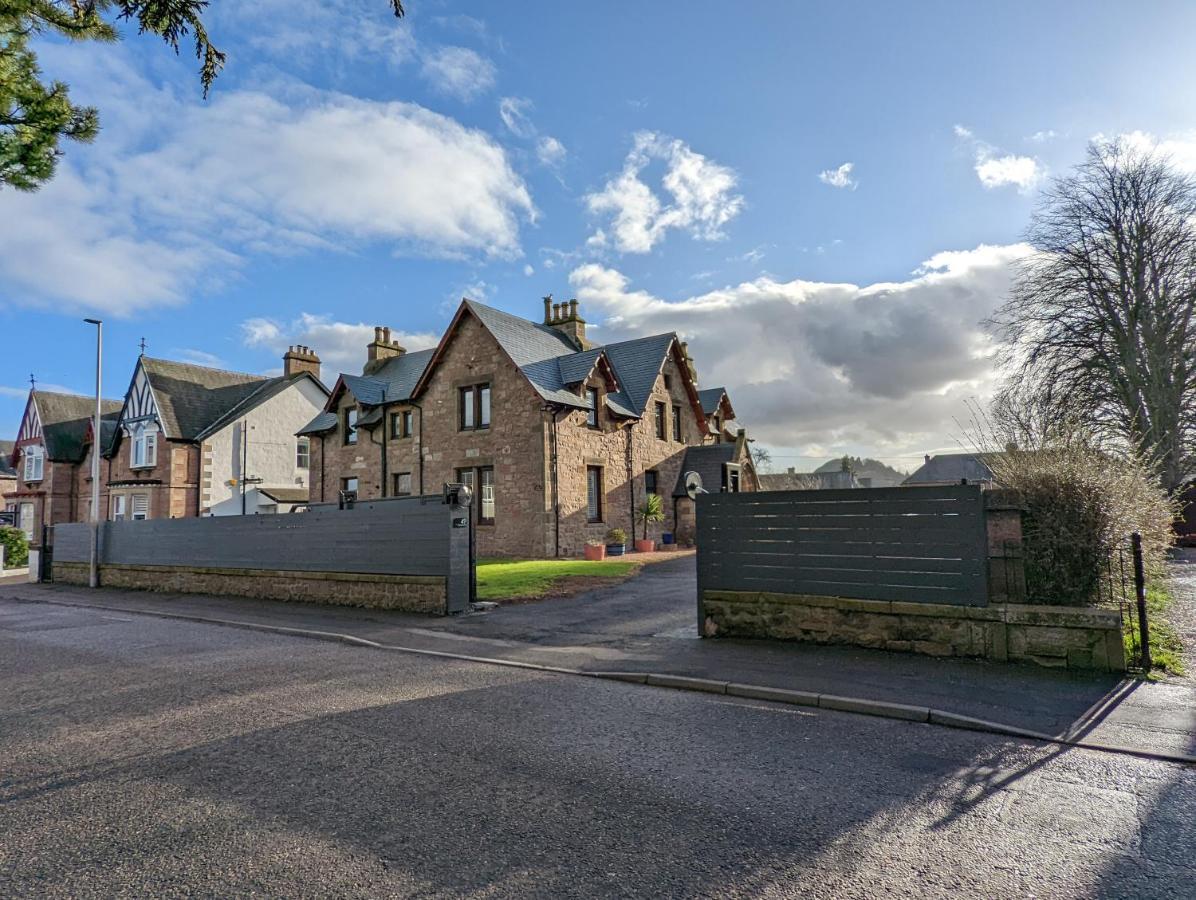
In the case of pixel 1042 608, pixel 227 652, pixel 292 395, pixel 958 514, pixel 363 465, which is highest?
pixel 292 395

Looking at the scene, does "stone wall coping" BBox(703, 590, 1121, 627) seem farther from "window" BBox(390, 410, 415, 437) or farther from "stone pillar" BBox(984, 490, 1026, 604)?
"window" BBox(390, 410, 415, 437)

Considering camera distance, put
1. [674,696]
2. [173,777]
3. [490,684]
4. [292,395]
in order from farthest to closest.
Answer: [292,395]
[490,684]
[674,696]
[173,777]

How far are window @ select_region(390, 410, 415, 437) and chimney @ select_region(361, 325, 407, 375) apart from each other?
584cm

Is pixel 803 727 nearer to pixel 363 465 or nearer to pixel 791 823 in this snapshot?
pixel 791 823

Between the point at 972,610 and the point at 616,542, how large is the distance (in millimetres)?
18367

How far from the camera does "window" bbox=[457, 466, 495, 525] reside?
1009 inches

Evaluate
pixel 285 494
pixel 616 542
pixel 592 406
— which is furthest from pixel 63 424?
pixel 616 542

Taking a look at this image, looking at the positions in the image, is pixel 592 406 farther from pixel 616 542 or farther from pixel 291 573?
pixel 291 573

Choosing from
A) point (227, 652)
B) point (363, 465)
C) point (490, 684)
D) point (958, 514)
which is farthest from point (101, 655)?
point (363, 465)

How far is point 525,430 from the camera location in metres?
24.4

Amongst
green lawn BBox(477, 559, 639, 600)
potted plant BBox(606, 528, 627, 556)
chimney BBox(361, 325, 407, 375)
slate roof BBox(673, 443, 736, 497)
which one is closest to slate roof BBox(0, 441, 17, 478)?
chimney BBox(361, 325, 407, 375)

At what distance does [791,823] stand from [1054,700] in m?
4.09

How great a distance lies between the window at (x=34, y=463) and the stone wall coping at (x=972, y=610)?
2011 inches

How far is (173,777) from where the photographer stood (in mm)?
4891
